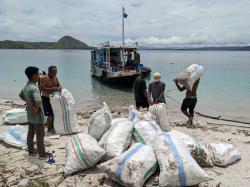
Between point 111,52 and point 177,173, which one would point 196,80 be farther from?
point 111,52

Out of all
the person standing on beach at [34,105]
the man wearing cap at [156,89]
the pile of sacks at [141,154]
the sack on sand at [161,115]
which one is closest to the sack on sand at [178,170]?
the pile of sacks at [141,154]

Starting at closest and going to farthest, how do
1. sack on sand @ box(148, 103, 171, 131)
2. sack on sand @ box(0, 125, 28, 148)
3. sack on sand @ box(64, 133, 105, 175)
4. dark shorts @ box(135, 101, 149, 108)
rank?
sack on sand @ box(64, 133, 105, 175), sack on sand @ box(0, 125, 28, 148), sack on sand @ box(148, 103, 171, 131), dark shorts @ box(135, 101, 149, 108)

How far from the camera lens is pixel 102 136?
15.4ft

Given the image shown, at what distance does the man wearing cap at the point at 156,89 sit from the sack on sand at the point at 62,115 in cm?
173

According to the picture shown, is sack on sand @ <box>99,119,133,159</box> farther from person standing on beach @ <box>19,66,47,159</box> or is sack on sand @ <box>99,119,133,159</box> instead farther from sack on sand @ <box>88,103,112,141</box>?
person standing on beach @ <box>19,66,47,159</box>

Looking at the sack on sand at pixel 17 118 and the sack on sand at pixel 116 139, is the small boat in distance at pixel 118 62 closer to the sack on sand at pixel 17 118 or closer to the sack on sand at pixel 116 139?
the sack on sand at pixel 17 118

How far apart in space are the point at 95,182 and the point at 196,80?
363cm

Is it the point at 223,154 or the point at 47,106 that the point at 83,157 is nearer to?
the point at 223,154

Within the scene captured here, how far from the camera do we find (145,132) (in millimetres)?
4512

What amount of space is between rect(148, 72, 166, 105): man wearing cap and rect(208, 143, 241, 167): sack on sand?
204 cm

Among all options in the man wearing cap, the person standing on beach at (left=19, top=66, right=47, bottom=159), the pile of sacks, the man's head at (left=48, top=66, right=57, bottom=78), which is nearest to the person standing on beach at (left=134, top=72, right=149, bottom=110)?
the man wearing cap

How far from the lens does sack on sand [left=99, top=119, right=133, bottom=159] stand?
4172mm

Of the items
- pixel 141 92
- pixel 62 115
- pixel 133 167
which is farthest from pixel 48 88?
pixel 133 167

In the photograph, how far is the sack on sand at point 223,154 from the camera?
443 centimetres
